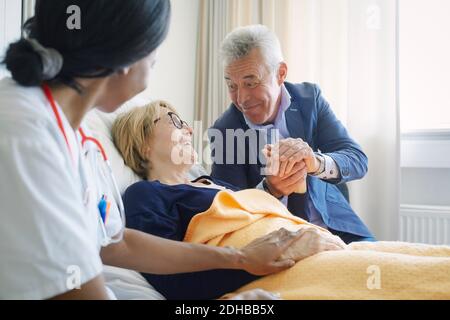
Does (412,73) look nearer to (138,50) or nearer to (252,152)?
(252,152)

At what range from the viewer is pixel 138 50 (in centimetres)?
71

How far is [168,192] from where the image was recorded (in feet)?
4.56

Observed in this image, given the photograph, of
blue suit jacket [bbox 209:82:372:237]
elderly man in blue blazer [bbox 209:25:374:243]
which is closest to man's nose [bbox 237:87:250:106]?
elderly man in blue blazer [bbox 209:25:374:243]

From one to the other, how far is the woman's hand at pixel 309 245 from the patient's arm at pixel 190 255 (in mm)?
15

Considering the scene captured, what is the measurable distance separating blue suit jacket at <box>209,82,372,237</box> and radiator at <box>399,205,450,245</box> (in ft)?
2.36

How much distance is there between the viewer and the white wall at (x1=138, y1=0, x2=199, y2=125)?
8.43 feet

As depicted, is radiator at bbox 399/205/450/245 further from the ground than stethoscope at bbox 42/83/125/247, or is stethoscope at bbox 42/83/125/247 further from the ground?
stethoscope at bbox 42/83/125/247

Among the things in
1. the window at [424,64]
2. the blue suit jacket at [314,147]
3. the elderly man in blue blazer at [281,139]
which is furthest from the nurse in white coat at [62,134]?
the window at [424,64]

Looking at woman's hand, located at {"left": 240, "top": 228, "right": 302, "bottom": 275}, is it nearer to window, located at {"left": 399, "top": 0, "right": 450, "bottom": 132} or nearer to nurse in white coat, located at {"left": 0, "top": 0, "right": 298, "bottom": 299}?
nurse in white coat, located at {"left": 0, "top": 0, "right": 298, "bottom": 299}

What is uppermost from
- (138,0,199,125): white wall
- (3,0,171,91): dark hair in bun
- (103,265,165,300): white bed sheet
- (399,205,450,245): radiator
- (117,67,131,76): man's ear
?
(138,0,199,125): white wall

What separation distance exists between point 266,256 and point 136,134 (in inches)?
28.0

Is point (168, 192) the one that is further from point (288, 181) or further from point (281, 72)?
point (281, 72)

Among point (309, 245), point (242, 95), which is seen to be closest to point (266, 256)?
point (309, 245)

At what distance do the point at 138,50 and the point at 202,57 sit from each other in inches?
86.0
